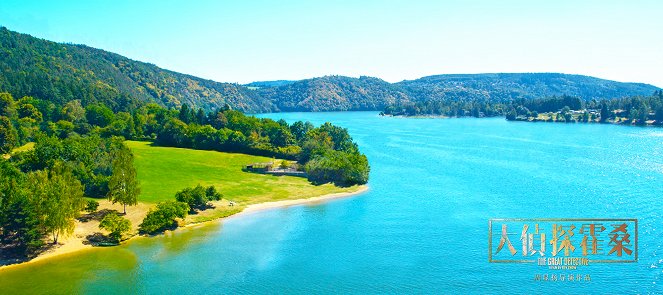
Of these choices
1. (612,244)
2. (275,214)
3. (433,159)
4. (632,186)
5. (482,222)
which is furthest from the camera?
(433,159)

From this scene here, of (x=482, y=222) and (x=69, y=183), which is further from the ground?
(x=69, y=183)

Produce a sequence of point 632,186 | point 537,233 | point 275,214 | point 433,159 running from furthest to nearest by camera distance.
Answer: point 433,159 < point 632,186 < point 275,214 < point 537,233

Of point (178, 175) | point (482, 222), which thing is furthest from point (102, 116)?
point (482, 222)

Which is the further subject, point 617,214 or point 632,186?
point 632,186

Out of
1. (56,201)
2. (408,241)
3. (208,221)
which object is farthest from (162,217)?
(408,241)

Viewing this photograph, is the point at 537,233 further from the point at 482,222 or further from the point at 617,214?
the point at 617,214

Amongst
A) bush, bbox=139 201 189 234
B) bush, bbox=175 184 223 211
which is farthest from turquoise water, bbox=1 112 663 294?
bush, bbox=175 184 223 211

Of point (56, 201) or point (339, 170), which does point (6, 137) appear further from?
point (339, 170)
